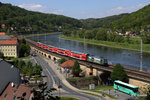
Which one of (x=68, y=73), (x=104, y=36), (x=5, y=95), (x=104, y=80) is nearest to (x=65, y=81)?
(x=68, y=73)

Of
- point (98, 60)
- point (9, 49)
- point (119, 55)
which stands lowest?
point (119, 55)

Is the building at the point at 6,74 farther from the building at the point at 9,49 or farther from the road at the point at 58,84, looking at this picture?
the building at the point at 9,49

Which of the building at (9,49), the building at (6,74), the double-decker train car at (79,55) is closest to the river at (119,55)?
the double-decker train car at (79,55)

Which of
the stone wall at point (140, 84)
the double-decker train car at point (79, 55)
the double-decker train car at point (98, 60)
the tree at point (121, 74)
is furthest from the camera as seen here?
the double-decker train car at point (79, 55)

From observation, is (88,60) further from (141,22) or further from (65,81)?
(141,22)

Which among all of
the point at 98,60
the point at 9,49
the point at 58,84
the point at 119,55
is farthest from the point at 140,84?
the point at 9,49

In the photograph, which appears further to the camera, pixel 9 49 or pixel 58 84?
pixel 9 49

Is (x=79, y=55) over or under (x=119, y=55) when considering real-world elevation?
over

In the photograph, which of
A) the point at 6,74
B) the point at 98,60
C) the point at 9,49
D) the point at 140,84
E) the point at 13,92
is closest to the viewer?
the point at 13,92

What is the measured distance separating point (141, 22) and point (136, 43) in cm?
5367

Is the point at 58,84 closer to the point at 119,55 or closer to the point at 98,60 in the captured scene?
the point at 98,60

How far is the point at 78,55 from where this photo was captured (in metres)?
45.6

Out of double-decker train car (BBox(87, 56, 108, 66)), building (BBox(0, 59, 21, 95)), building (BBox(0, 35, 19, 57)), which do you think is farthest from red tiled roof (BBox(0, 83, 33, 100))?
building (BBox(0, 35, 19, 57))

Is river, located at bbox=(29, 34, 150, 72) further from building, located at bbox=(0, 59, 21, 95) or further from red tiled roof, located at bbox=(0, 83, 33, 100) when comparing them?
red tiled roof, located at bbox=(0, 83, 33, 100)
